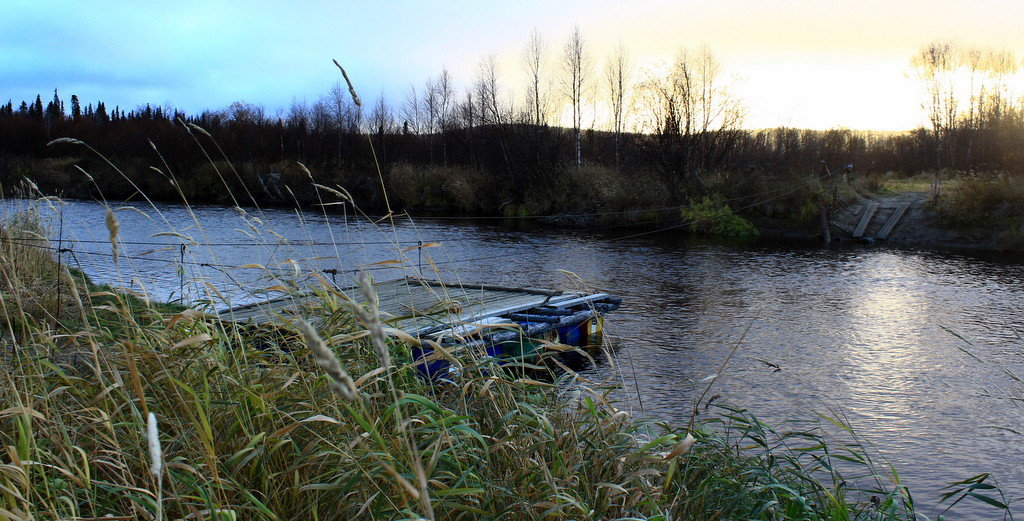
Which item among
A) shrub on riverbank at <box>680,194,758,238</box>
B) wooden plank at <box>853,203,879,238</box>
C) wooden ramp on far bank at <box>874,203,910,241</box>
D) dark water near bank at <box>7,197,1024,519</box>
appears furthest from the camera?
shrub on riverbank at <box>680,194,758,238</box>

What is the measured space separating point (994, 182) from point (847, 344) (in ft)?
48.2

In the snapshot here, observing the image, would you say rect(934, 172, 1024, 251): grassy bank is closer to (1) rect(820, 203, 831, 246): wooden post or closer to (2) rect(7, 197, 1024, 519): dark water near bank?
(2) rect(7, 197, 1024, 519): dark water near bank

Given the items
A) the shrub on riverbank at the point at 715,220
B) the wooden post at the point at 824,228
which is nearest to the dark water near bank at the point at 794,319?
the wooden post at the point at 824,228

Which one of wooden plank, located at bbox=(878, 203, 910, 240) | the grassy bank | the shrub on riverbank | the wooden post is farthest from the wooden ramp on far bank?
the shrub on riverbank

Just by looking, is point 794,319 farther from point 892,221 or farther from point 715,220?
point 892,221

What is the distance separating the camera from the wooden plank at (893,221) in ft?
66.5

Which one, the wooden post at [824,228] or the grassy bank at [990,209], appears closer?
the grassy bank at [990,209]

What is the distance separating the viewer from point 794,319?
32.1 feet

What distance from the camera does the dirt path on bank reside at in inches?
754

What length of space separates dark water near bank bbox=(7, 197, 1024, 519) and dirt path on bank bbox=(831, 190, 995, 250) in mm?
2314

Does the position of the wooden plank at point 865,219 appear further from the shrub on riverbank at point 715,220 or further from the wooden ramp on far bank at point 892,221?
the shrub on riverbank at point 715,220

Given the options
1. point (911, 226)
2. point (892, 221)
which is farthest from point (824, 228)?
point (911, 226)

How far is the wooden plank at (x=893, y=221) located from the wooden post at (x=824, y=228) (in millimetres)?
1436

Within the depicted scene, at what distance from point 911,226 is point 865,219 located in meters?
1.20
